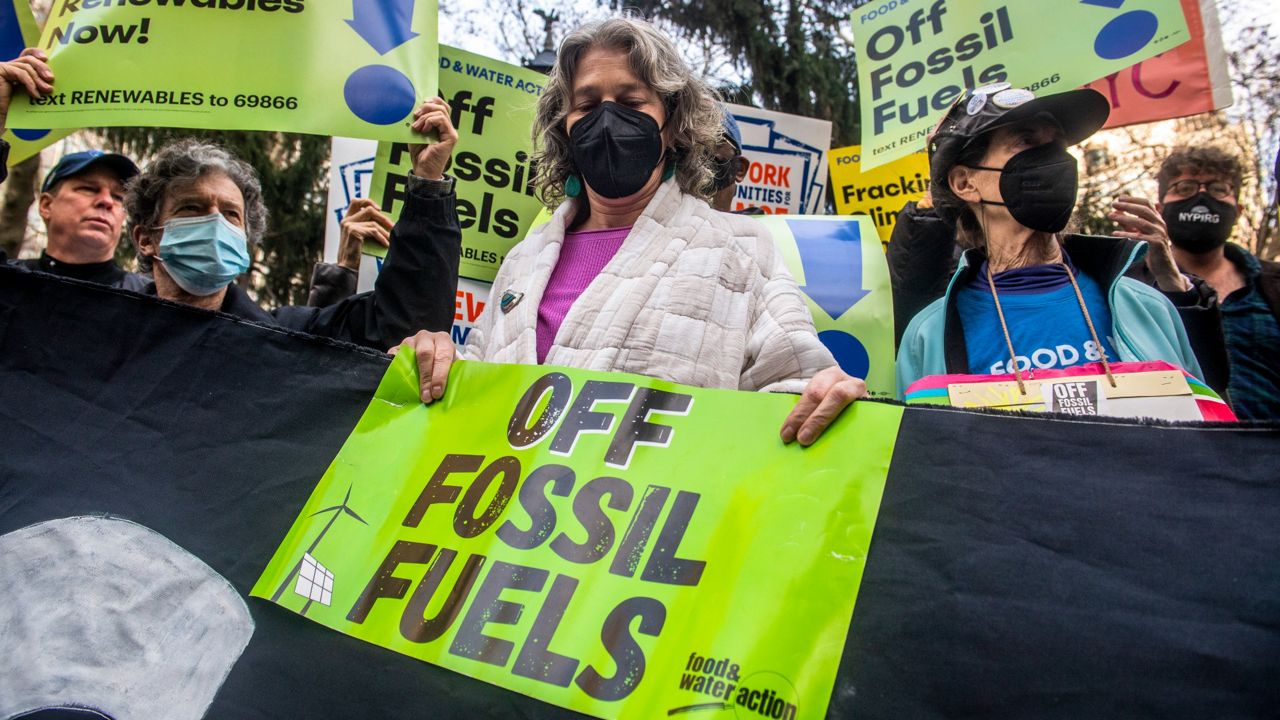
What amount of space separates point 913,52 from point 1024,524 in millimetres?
2927

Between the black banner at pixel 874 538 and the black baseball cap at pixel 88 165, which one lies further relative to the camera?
the black baseball cap at pixel 88 165

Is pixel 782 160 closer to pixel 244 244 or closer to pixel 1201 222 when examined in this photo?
pixel 1201 222

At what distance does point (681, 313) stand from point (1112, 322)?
104 cm

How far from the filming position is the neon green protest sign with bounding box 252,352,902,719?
136 cm

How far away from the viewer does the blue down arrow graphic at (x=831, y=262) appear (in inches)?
118

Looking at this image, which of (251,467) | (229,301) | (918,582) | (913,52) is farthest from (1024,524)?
(913,52)

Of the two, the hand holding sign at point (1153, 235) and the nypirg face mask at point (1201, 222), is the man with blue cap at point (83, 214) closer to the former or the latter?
the hand holding sign at point (1153, 235)

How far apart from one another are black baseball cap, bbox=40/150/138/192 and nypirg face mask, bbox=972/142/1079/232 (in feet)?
9.83

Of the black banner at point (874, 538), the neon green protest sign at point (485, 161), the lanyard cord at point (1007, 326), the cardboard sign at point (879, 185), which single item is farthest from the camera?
the cardboard sign at point (879, 185)

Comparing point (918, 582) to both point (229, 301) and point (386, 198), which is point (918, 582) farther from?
point (386, 198)

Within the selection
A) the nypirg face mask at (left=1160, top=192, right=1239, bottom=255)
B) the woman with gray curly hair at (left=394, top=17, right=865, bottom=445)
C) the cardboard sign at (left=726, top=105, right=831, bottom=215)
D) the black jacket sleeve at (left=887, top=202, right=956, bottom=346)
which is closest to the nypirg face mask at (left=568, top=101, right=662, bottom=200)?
the woman with gray curly hair at (left=394, top=17, right=865, bottom=445)

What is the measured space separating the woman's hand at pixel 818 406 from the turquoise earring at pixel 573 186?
1091 mm

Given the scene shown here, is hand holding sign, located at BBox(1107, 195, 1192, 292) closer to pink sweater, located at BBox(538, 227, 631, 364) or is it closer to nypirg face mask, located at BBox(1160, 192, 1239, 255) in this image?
nypirg face mask, located at BBox(1160, 192, 1239, 255)

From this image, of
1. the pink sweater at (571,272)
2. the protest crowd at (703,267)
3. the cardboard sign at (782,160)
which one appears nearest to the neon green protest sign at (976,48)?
the protest crowd at (703,267)
